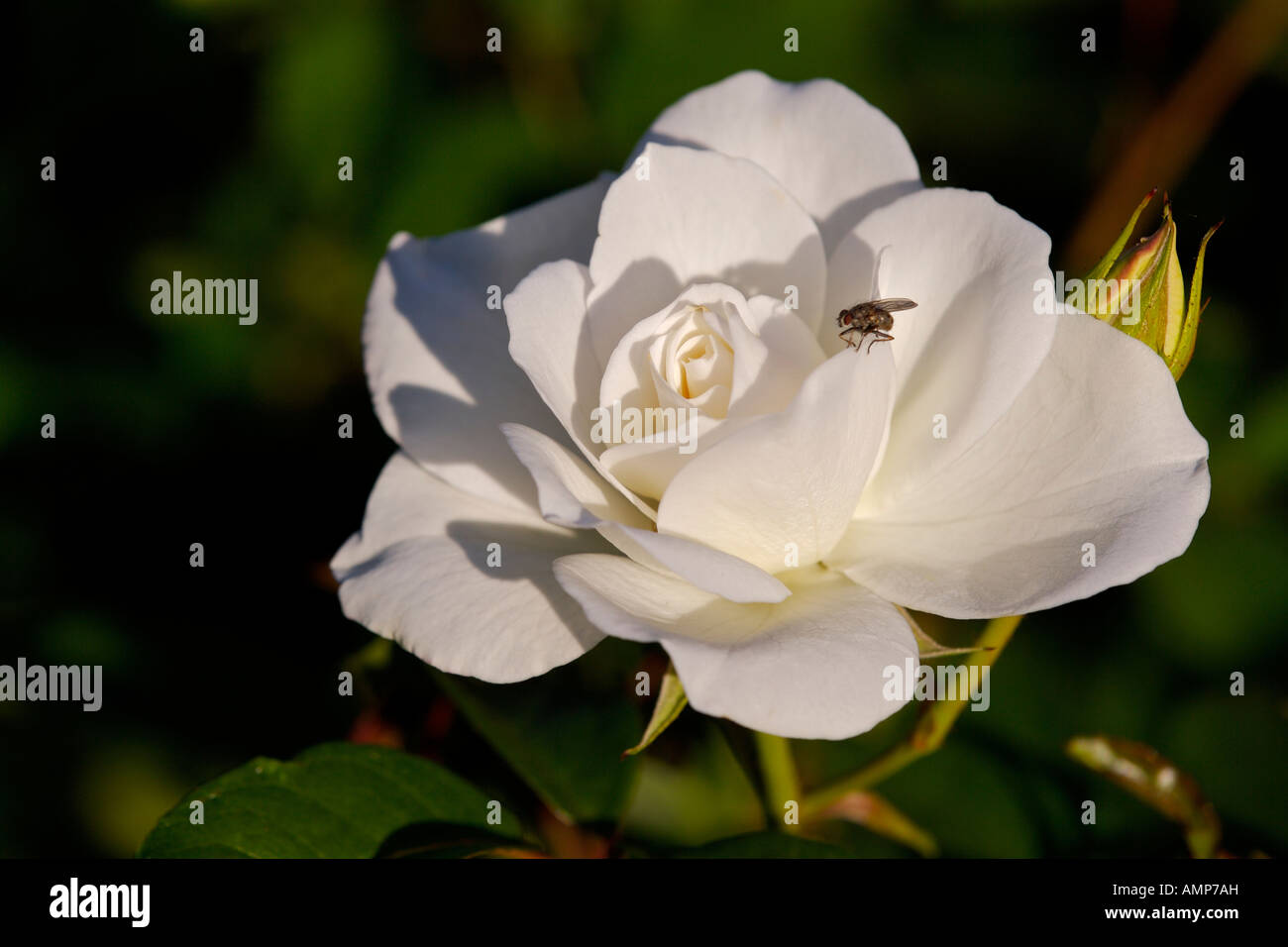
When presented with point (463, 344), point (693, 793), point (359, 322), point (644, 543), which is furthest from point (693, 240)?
point (359, 322)

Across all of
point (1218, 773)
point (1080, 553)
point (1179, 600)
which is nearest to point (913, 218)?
point (1080, 553)

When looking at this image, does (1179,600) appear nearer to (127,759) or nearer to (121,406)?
(127,759)

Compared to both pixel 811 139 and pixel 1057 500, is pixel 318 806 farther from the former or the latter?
pixel 811 139

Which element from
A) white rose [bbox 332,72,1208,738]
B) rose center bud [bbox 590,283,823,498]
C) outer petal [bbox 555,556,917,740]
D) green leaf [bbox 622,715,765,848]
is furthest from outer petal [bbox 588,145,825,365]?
green leaf [bbox 622,715,765,848]

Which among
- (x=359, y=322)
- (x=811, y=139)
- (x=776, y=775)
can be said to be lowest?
(x=776, y=775)

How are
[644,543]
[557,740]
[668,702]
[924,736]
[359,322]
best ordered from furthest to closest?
[359,322]
[557,740]
[924,736]
[668,702]
[644,543]

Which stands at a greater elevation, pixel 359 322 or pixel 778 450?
pixel 359 322

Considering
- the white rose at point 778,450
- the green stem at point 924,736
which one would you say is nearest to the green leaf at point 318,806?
the white rose at point 778,450

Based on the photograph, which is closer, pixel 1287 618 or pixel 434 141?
pixel 1287 618
